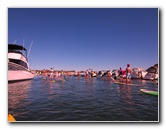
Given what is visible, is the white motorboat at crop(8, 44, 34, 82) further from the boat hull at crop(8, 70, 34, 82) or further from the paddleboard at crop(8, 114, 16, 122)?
the paddleboard at crop(8, 114, 16, 122)

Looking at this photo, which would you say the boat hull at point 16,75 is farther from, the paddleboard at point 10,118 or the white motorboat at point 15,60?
the paddleboard at point 10,118

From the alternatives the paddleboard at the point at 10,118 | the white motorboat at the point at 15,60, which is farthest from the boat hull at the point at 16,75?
the paddleboard at the point at 10,118

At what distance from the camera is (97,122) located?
11.9ft

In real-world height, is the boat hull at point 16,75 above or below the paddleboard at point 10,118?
above

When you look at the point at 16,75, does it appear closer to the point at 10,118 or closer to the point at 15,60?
the point at 15,60

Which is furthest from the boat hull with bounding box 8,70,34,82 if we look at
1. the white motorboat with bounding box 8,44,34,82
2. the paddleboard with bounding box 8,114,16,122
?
the paddleboard with bounding box 8,114,16,122

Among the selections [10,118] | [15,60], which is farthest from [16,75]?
[10,118]
